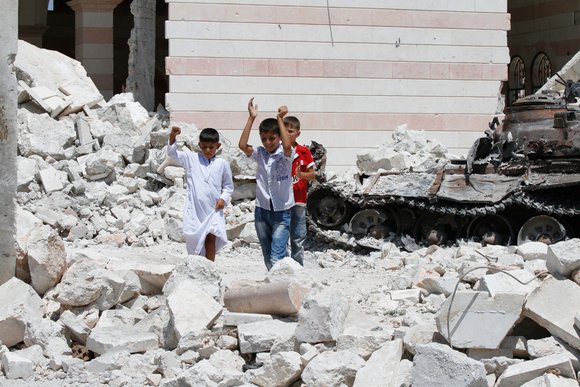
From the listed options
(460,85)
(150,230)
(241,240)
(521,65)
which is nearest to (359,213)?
(241,240)

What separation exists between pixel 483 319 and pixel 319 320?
0.98 m

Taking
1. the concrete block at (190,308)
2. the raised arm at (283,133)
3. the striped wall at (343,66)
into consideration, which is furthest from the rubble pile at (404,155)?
the concrete block at (190,308)

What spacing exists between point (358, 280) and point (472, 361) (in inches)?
160

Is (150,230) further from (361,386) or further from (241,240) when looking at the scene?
(361,386)

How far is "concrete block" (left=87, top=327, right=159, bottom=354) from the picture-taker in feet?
22.4

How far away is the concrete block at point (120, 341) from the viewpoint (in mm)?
6820

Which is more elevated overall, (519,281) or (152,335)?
(519,281)

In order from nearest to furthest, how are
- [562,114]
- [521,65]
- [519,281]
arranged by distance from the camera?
1. [519,281]
2. [562,114]
3. [521,65]

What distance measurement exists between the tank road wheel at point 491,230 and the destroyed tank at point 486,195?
0.01m

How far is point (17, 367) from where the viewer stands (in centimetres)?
669

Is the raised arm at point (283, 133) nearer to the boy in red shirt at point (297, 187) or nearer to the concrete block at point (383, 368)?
the boy in red shirt at point (297, 187)

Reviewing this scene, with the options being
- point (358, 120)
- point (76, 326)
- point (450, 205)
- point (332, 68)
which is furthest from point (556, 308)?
point (332, 68)

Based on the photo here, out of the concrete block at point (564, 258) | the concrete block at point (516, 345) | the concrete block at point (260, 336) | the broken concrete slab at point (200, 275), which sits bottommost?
the concrete block at point (260, 336)

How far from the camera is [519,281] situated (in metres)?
6.64
